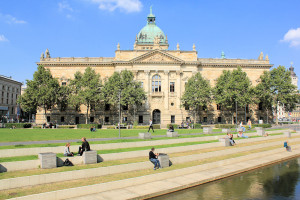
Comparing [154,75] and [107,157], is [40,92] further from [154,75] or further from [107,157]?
[107,157]

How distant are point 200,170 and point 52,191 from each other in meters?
11.6

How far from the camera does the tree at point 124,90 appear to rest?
2132 inches

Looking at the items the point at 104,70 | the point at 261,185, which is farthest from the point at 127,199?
the point at 104,70

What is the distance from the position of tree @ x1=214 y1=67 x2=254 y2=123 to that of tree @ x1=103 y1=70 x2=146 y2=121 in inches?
701

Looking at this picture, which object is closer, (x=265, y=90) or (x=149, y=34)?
(x=265, y=90)

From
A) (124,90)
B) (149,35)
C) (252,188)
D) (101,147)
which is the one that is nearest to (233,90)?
(124,90)

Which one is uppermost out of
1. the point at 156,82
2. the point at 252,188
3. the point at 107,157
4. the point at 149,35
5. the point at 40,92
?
the point at 149,35

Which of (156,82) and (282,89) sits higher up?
(156,82)

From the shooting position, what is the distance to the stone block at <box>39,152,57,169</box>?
1641cm

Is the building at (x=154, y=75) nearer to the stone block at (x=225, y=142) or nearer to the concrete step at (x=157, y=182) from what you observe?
the stone block at (x=225, y=142)

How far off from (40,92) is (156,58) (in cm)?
2722

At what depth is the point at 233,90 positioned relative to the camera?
5834 centimetres

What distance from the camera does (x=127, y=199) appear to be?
1365 centimetres

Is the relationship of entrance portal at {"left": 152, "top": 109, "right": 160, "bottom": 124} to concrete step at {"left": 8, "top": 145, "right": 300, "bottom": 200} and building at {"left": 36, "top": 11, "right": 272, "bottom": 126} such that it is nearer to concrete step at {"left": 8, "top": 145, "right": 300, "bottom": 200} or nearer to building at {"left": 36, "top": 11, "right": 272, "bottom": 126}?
building at {"left": 36, "top": 11, "right": 272, "bottom": 126}
